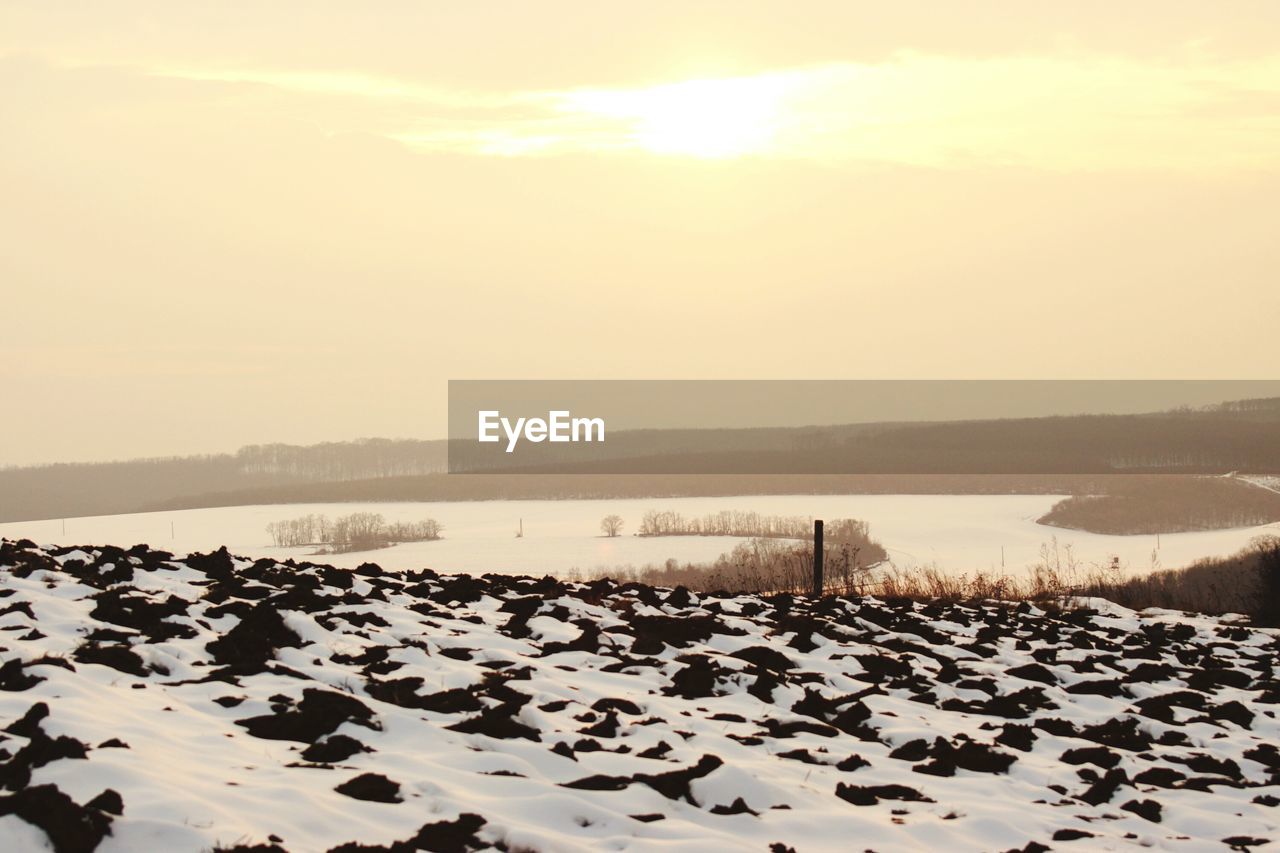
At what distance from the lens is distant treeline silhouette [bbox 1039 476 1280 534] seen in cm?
9950

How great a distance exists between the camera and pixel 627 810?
578cm

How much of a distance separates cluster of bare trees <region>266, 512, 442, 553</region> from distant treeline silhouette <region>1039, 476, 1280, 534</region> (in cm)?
5221

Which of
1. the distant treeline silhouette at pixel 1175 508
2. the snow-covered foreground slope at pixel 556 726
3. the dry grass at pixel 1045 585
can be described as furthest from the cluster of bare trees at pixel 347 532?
the snow-covered foreground slope at pixel 556 726

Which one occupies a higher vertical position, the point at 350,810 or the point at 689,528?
the point at 350,810

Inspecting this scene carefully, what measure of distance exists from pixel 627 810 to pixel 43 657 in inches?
155

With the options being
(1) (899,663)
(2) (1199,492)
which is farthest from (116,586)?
(2) (1199,492)

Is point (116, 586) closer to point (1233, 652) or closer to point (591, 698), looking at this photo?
point (591, 698)

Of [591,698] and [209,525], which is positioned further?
[209,525]

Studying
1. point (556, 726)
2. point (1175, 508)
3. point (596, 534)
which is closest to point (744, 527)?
point (596, 534)

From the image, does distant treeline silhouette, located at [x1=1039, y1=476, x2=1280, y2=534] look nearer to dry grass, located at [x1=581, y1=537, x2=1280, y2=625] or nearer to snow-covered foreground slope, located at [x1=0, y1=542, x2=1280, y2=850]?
dry grass, located at [x1=581, y1=537, x2=1280, y2=625]

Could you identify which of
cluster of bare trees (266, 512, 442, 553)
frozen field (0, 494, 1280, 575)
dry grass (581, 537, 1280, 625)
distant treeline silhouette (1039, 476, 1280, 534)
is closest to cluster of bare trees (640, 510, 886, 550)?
frozen field (0, 494, 1280, 575)

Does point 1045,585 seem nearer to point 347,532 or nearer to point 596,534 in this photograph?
point 596,534

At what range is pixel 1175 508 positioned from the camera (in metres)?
106

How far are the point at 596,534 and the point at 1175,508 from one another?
58.3 meters
